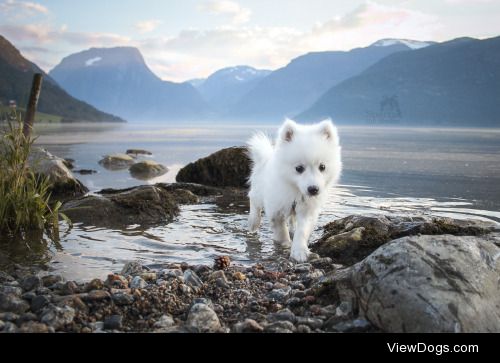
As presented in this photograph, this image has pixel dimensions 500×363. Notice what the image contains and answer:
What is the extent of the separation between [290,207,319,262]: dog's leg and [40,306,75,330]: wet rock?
10.5 ft

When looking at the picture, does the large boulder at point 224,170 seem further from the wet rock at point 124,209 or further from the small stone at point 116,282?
the small stone at point 116,282

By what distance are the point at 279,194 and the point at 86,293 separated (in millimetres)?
3049

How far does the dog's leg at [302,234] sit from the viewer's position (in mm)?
6344

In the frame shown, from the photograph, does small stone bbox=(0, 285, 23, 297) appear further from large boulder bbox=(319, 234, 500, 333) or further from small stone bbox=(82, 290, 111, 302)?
large boulder bbox=(319, 234, 500, 333)

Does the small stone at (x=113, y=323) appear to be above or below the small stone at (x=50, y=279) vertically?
above

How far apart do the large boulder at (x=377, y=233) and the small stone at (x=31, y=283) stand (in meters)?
3.60

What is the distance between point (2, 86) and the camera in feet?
368

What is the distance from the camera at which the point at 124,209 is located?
30.8 ft

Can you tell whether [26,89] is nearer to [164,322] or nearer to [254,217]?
[254,217]

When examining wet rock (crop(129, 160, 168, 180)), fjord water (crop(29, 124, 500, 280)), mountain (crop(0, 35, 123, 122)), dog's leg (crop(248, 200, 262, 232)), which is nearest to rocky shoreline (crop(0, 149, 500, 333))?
fjord water (crop(29, 124, 500, 280))

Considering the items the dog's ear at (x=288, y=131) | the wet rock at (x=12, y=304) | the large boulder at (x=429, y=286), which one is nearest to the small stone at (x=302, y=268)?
the large boulder at (x=429, y=286)

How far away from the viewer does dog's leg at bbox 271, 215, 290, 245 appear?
720cm

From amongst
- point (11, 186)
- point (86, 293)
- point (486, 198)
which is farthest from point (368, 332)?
point (486, 198)

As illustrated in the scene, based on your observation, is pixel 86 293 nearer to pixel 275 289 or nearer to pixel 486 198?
pixel 275 289
